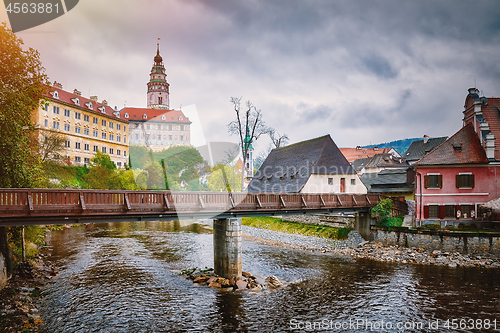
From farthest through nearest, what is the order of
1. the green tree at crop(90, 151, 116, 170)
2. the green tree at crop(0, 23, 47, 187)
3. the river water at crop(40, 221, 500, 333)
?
the green tree at crop(90, 151, 116, 170), the green tree at crop(0, 23, 47, 187), the river water at crop(40, 221, 500, 333)

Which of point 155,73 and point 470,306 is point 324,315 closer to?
point 470,306

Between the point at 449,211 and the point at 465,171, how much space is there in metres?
4.02

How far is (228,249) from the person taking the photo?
19.8 m

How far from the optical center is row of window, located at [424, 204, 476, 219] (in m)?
29.1

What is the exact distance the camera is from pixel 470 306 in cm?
1574

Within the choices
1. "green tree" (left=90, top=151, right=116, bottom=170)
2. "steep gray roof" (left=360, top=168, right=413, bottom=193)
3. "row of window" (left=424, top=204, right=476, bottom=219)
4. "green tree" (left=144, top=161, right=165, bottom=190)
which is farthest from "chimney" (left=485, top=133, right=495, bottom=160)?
"green tree" (left=90, top=151, right=116, bottom=170)

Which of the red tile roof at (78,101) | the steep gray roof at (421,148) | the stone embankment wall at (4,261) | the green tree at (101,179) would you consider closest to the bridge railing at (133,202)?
the stone embankment wall at (4,261)

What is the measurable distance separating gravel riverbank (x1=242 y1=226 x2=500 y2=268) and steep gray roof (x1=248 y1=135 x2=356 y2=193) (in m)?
6.37

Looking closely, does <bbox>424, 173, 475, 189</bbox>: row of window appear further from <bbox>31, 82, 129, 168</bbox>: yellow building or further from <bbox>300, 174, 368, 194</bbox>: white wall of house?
<bbox>31, 82, 129, 168</bbox>: yellow building

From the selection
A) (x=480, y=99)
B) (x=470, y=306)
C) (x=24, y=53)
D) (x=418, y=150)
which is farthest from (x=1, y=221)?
(x=418, y=150)

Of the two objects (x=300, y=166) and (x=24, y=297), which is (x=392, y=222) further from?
(x=24, y=297)

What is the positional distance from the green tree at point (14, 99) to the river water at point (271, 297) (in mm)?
6774

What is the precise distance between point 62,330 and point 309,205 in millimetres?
18100

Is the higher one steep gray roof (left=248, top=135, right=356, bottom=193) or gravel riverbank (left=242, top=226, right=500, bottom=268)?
steep gray roof (left=248, top=135, right=356, bottom=193)
